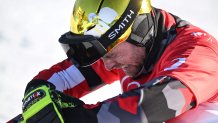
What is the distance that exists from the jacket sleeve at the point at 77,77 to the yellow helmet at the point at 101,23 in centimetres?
90

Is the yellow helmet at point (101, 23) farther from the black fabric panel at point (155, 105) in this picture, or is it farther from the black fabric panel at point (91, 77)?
the black fabric panel at point (91, 77)

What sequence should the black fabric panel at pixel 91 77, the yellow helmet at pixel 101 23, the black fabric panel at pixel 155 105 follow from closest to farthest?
the black fabric panel at pixel 155 105 < the yellow helmet at pixel 101 23 < the black fabric panel at pixel 91 77

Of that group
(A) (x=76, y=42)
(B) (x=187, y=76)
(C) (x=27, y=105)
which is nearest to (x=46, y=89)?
(C) (x=27, y=105)

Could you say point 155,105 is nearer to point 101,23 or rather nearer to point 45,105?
point 45,105

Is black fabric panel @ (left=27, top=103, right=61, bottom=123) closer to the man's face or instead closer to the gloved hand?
the gloved hand

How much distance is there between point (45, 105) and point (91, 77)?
169 centimetres

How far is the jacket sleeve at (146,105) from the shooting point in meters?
2.81

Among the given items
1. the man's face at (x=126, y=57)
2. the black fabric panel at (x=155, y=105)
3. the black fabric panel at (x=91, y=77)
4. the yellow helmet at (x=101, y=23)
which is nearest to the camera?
the black fabric panel at (x=155, y=105)

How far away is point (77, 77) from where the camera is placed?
4.68m

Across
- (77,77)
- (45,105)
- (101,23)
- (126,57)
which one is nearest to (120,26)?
(101,23)

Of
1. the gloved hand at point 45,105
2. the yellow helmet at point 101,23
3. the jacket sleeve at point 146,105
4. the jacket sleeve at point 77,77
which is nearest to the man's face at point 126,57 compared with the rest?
the yellow helmet at point 101,23

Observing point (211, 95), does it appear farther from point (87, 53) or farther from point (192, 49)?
point (87, 53)

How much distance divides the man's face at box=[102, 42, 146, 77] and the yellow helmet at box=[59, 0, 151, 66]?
0.26m

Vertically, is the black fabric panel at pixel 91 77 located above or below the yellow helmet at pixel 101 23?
below
